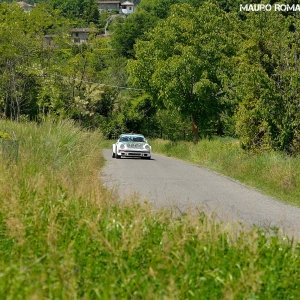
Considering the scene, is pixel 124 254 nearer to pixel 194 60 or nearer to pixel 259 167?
pixel 259 167

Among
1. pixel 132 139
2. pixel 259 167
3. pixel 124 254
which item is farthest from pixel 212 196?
pixel 132 139

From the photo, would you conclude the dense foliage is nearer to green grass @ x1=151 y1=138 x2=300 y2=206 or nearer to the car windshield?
green grass @ x1=151 y1=138 x2=300 y2=206

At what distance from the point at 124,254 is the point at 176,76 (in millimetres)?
40108

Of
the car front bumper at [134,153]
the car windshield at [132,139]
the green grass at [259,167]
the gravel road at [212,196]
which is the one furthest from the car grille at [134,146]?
the gravel road at [212,196]

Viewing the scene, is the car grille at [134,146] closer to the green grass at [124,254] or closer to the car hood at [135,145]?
the car hood at [135,145]

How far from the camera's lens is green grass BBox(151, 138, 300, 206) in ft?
61.9

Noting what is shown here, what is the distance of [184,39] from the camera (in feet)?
160

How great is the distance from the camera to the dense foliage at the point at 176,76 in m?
28.2

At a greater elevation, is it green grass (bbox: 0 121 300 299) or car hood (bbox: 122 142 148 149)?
green grass (bbox: 0 121 300 299)

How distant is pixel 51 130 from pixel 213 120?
3231 centimetres

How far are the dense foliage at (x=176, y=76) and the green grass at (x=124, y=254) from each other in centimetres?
1302

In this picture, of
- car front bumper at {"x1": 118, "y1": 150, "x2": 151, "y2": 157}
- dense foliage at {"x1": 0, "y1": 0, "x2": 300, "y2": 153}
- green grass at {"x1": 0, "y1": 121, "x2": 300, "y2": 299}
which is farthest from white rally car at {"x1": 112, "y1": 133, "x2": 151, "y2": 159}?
green grass at {"x1": 0, "y1": 121, "x2": 300, "y2": 299}

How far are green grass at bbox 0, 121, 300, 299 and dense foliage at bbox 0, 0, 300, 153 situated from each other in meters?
13.0

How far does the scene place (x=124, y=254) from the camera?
23.8 ft
